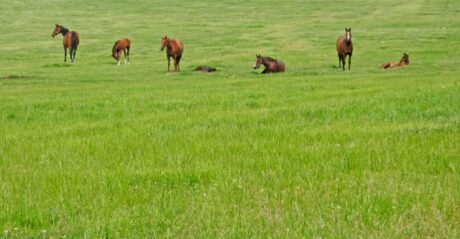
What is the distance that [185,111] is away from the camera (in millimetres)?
15383

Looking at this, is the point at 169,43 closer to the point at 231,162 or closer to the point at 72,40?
the point at 72,40

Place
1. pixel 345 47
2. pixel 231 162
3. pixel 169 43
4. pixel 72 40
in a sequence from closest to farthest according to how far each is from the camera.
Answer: pixel 231 162
pixel 345 47
pixel 169 43
pixel 72 40

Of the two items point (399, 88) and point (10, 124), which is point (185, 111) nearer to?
point (10, 124)

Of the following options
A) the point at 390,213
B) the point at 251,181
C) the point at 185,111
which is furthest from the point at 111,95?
the point at 390,213

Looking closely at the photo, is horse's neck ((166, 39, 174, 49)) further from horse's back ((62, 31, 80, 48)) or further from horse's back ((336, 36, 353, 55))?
horse's back ((62, 31, 80, 48))

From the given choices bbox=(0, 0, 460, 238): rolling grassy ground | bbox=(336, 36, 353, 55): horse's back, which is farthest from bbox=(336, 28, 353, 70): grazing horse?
bbox=(0, 0, 460, 238): rolling grassy ground

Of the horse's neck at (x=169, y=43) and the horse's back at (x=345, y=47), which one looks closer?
the horse's back at (x=345, y=47)

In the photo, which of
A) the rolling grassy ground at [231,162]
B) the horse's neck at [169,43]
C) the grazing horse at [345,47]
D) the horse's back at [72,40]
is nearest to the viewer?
the rolling grassy ground at [231,162]

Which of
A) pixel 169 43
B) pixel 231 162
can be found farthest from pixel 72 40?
pixel 231 162

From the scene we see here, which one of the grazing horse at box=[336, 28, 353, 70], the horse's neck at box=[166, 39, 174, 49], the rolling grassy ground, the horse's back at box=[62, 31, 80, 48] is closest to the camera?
the rolling grassy ground

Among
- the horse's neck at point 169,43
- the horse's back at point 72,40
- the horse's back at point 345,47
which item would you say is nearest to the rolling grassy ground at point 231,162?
the horse's neck at point 169,43

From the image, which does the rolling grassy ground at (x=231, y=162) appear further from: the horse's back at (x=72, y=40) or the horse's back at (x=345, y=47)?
the horse's back at (x=72, y=40)

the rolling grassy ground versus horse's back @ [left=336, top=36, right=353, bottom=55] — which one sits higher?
the rolling grassy ground

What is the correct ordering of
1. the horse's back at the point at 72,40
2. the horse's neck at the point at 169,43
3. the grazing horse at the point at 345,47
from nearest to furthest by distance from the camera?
1. the grazing horse at the point at 345,47
2. the horse's neck at the point at 169,43
3. the horse's back at the point at 72,40
